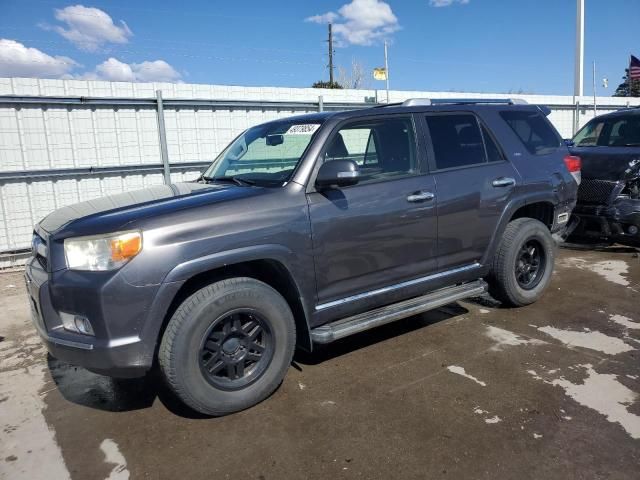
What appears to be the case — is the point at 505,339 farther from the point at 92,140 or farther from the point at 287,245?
the point at 92,140

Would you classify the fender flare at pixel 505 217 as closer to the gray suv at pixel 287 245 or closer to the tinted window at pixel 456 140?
the gray suv at pixel 287 245

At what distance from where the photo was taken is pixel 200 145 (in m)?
8.66

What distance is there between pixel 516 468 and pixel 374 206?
1.85m

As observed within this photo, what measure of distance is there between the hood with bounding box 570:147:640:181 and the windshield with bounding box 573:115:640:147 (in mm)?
290

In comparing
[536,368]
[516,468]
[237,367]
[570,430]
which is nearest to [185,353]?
[237,367]

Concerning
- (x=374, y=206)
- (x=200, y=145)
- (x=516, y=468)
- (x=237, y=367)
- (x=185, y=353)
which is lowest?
(x=516, y=468)

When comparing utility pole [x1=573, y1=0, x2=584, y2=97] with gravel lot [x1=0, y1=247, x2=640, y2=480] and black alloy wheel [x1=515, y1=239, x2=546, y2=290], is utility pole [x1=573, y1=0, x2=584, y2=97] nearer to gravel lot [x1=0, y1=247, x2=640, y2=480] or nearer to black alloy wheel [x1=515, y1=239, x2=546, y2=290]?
black alloy wheel [x1=515, y1=239, x2=546, y2=290]

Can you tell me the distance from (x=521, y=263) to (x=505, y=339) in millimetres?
1006

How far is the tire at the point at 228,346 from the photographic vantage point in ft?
9.40

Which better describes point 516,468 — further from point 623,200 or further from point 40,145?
point 40,145

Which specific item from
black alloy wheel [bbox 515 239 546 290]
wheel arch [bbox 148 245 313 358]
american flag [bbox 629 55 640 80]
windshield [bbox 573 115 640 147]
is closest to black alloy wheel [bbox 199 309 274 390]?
wheel arch [bbox 148 245 313 358]

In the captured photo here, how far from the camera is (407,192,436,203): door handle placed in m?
3.75

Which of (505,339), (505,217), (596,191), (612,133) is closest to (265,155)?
(505,217)

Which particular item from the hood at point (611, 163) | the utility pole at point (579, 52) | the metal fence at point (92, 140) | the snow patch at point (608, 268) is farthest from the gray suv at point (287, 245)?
the utility pole at point (579, 52)
